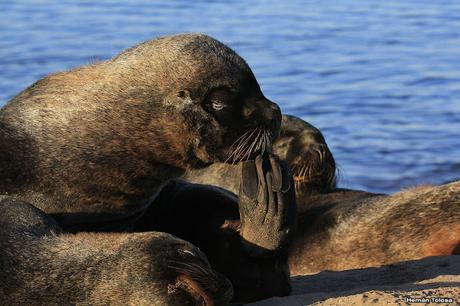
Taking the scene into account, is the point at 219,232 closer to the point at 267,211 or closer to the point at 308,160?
the point at 267,211

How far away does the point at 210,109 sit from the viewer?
692cm

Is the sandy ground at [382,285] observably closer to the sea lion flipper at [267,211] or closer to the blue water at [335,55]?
the sea lion flipper at [267,211]

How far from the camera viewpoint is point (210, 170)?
9711 mm

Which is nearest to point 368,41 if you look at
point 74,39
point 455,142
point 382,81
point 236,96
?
point 382,81

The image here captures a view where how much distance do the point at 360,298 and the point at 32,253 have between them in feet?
4.91

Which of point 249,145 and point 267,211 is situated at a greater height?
point 249,145

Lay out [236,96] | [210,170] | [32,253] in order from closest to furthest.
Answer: [32,253], [236,96], [210,170]

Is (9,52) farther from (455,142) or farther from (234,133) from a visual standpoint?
(234,133)

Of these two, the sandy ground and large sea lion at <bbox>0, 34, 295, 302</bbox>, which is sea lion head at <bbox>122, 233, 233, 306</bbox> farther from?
large sea lion at <bbox>0, 34, 295, 302</bbox>

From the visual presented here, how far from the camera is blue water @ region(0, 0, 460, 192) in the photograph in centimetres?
1354

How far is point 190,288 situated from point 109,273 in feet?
1.23

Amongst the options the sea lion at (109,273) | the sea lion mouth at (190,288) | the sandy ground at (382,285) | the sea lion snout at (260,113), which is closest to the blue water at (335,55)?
the sandy ground at (382,285)

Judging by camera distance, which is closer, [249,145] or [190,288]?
[190,288]

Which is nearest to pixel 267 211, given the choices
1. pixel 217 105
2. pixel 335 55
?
pixel 217 105
